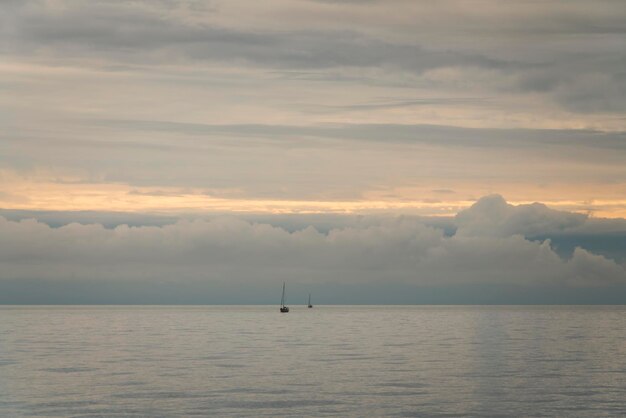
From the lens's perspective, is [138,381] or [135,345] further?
[135,345]

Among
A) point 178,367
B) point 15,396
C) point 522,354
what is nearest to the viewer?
point 15,396

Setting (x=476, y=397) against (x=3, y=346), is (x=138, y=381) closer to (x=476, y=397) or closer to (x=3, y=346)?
(x=476, y=397)

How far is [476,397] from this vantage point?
68.1 m

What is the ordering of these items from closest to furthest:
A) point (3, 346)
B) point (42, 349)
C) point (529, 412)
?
1. point (529, 412)
2. point (42, 349)
3. point (3, 346)

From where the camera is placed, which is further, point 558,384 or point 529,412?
point 558,384

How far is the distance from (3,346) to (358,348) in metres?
53.7

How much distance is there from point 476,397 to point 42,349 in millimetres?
73970

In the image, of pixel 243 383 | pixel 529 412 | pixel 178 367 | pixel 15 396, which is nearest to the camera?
pixel 529 412

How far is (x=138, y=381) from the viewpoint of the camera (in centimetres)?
7775

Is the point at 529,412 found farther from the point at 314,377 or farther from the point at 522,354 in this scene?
the point at 522,354

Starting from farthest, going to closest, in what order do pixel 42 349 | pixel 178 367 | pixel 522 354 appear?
pixel 42 349 < pixel 522 354 < pixel 178 367

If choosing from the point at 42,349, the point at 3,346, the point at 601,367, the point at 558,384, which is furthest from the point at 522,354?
the point at 3,346

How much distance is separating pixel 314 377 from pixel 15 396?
2689 centimetres

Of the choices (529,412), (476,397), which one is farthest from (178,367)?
(529,412)
